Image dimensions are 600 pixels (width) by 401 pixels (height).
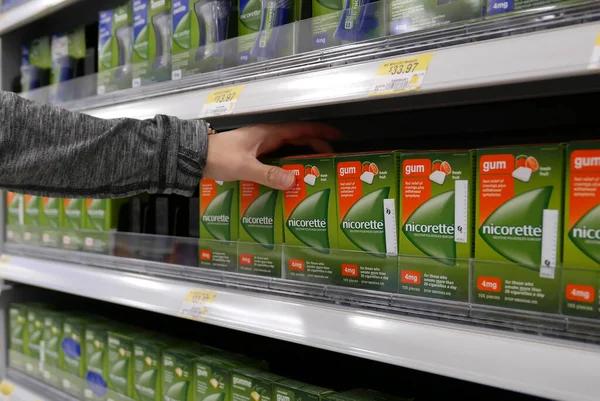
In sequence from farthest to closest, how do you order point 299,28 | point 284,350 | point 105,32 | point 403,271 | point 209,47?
1. point 105,32
2. point 284,350
3. point 209,47
4. point 299,28
5. point 403,271

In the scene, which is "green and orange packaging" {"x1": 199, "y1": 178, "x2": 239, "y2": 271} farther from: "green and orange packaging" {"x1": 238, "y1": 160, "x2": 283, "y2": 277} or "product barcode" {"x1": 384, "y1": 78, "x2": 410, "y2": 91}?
"product barcode" {"x1": 384, "y1": 78, "x2": 410, "y2": 91}

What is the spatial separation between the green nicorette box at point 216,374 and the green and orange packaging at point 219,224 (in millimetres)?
235

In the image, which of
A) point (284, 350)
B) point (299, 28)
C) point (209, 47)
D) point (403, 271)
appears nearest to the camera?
point (403, 271)

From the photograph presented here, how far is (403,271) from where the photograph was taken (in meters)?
0.96

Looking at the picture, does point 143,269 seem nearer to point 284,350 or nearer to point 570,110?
point 284,350

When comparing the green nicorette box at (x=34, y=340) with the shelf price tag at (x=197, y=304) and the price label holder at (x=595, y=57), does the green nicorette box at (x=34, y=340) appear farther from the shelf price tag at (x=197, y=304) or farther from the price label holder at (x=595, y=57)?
the price label holder at (x=595, y=57)

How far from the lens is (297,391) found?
1.13 m

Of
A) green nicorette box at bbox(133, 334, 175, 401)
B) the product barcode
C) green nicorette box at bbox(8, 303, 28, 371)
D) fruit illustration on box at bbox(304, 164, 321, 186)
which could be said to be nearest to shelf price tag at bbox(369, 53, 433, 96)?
the product barcode

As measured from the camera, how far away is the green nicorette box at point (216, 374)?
128 centimetres

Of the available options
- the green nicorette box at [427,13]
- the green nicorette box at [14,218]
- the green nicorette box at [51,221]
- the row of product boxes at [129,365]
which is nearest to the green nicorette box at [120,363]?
the row of product boxes at [129,365]

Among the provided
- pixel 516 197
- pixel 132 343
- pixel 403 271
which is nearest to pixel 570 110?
pixel 516 197

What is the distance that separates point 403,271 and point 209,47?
2.38 ft

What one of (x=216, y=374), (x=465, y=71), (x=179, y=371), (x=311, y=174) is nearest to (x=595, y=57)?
(x=465, y=71)

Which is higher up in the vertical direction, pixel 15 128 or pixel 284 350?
pixel 15 128
